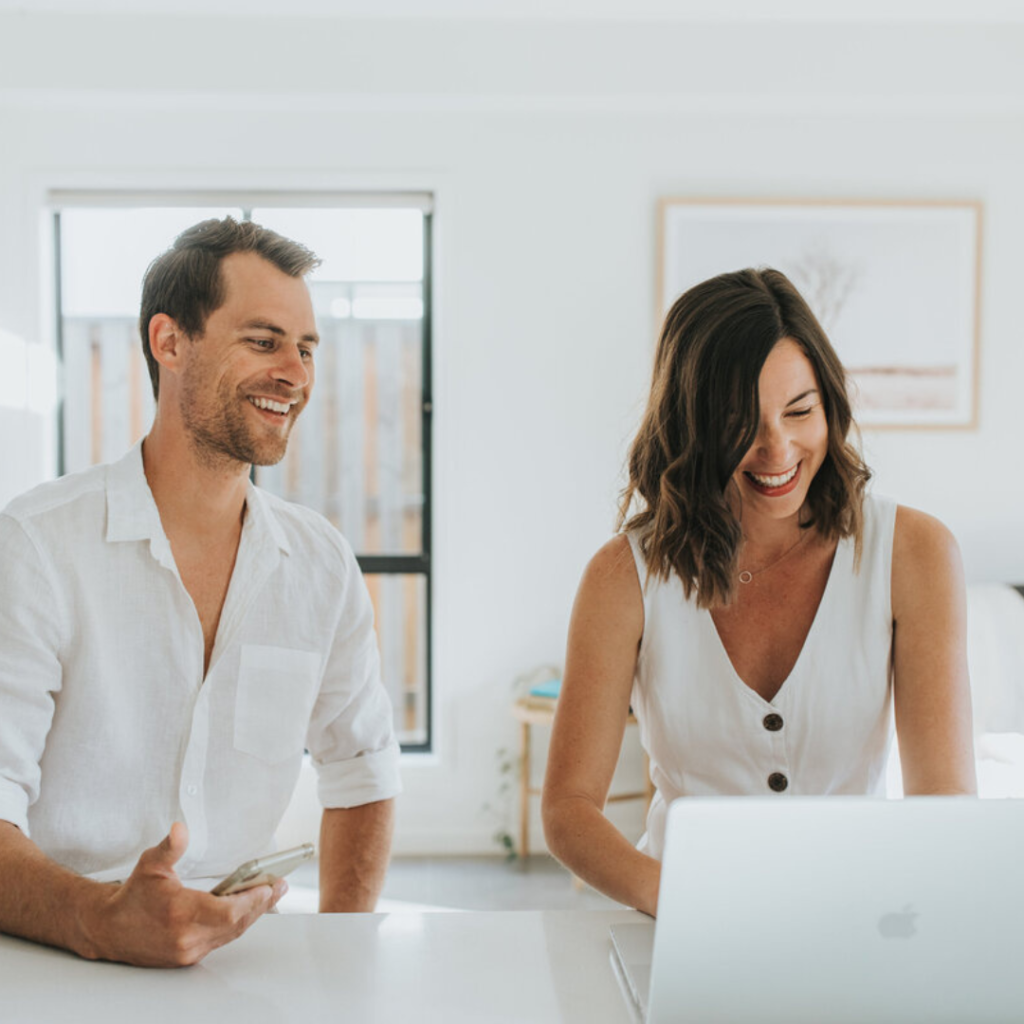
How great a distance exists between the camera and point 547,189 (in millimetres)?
3674

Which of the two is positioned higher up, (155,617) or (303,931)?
(155,617)

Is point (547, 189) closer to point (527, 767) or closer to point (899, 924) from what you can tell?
point (527, 767)

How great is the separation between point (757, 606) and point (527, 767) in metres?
2.28

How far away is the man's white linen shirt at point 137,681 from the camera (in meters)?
1.33

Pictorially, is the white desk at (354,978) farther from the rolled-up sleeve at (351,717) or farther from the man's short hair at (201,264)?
the man's short hair at (201,264)

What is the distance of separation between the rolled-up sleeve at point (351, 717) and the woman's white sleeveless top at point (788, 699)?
0.42 m

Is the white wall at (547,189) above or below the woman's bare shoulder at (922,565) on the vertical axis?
above

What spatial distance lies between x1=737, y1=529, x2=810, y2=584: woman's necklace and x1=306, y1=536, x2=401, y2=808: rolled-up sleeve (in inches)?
20.8

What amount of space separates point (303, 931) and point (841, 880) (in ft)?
1.80

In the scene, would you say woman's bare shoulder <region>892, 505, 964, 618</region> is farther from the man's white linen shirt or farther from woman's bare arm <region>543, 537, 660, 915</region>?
the man's white linen shirt

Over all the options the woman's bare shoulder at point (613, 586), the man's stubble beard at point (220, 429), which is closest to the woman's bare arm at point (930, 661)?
the woman's bare shoulder at point (613, 586)

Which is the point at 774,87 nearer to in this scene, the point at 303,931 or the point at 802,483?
the point at 802,483

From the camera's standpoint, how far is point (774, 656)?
146cm

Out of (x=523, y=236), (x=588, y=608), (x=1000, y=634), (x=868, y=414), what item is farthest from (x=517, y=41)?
(x=588, y=608)
